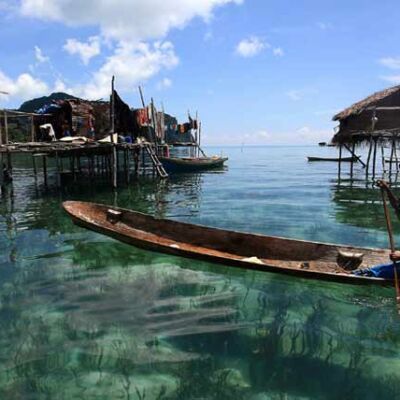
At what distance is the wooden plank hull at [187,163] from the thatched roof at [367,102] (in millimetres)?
12101

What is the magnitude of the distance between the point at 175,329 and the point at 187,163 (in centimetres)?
2951

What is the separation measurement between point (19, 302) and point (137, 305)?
6.80 feet

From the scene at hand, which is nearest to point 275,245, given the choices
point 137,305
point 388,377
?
point 137,305

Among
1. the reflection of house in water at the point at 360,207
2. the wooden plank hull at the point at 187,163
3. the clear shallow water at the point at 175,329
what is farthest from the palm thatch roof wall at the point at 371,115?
the clear shallow water at the point at 175,329

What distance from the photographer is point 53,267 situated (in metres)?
10.2

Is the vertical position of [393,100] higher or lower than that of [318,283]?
higher

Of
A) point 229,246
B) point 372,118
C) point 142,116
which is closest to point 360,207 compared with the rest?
point 372,118

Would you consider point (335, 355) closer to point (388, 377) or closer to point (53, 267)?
point (388, 377)

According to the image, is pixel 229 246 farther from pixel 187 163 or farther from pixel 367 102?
pixel 187 163

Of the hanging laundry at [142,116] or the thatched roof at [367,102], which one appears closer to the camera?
the thatched roof at [367,102]

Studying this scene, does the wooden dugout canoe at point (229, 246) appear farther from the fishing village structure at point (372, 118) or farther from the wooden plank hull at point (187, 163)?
the wooden plank hull at point (187, 163)

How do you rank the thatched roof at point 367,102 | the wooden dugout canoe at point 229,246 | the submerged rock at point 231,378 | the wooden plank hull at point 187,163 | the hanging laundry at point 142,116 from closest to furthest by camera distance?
the submerged rock at point 231,378
the wooden dugout canoe at point 229,246
the thatched roof at point 367,102
the hanging laundry at point 142,116
the wooden plank hull at point 187,163

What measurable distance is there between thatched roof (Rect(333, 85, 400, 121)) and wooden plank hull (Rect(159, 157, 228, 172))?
12.1 metres

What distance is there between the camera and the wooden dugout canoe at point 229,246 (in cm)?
793
